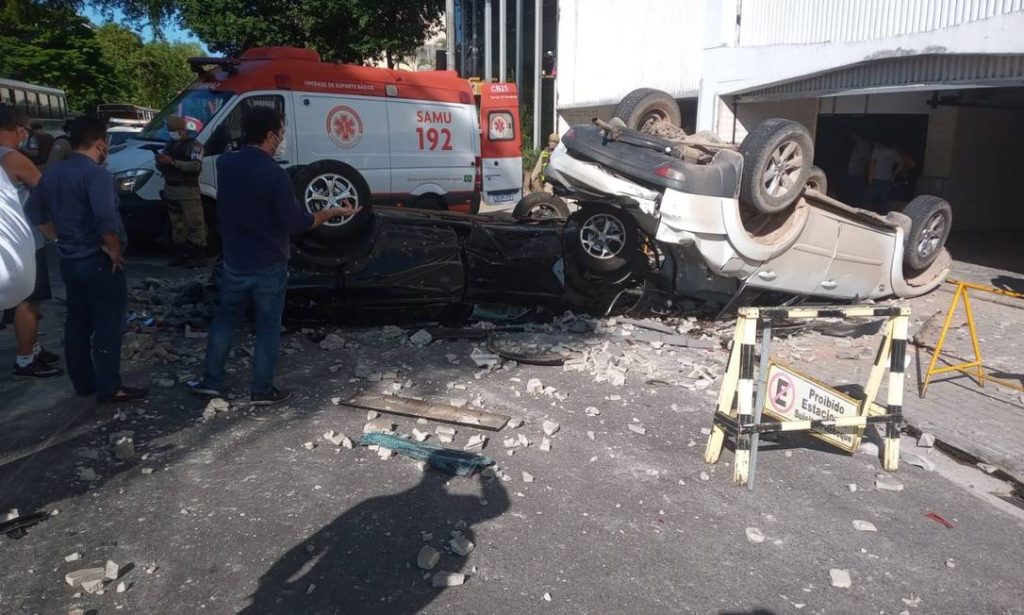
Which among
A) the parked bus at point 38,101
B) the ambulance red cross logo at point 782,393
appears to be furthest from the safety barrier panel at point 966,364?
the parked bus at point 38,101

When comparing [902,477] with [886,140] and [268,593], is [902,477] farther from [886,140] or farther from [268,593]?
[886,140]

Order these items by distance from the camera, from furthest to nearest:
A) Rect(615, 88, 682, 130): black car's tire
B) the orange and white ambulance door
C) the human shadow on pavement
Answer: the orange and white ambulance door → Rect(615, 88, 682, 130): black car's tire → the human shadow on pavement

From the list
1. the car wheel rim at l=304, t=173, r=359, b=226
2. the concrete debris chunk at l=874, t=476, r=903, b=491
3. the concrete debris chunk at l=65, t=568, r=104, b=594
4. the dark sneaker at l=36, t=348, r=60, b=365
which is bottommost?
the concrete debris chunk at l=874, t=476, r=903, b=491

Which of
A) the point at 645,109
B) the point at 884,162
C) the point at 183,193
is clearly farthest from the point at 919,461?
the point at 884,162

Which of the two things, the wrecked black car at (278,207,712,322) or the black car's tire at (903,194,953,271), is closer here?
the wrecked black car at (278,207,712,322)

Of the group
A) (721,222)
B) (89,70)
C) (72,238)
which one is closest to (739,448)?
(721,222)

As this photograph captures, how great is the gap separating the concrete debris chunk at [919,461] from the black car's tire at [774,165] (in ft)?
7.49

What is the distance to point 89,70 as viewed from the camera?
123 ft

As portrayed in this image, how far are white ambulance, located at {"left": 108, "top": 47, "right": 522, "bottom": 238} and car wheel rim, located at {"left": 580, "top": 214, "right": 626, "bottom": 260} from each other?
8.82ft

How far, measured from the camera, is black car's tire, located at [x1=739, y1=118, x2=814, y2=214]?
239 inches

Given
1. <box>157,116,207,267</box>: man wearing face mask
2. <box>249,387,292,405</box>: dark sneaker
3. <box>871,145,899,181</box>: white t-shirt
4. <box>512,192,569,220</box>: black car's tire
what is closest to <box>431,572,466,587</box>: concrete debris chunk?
<box>249,387,292,405</box>: dark sneaker

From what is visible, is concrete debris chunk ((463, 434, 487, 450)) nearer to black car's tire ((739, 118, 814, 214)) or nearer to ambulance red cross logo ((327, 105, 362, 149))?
black car's tire ((739, 118, 814, 214))

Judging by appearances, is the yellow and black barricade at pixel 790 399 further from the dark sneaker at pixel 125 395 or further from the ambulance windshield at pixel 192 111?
the ambulance windshield at pixel 192 111

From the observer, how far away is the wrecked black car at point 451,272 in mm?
6488
